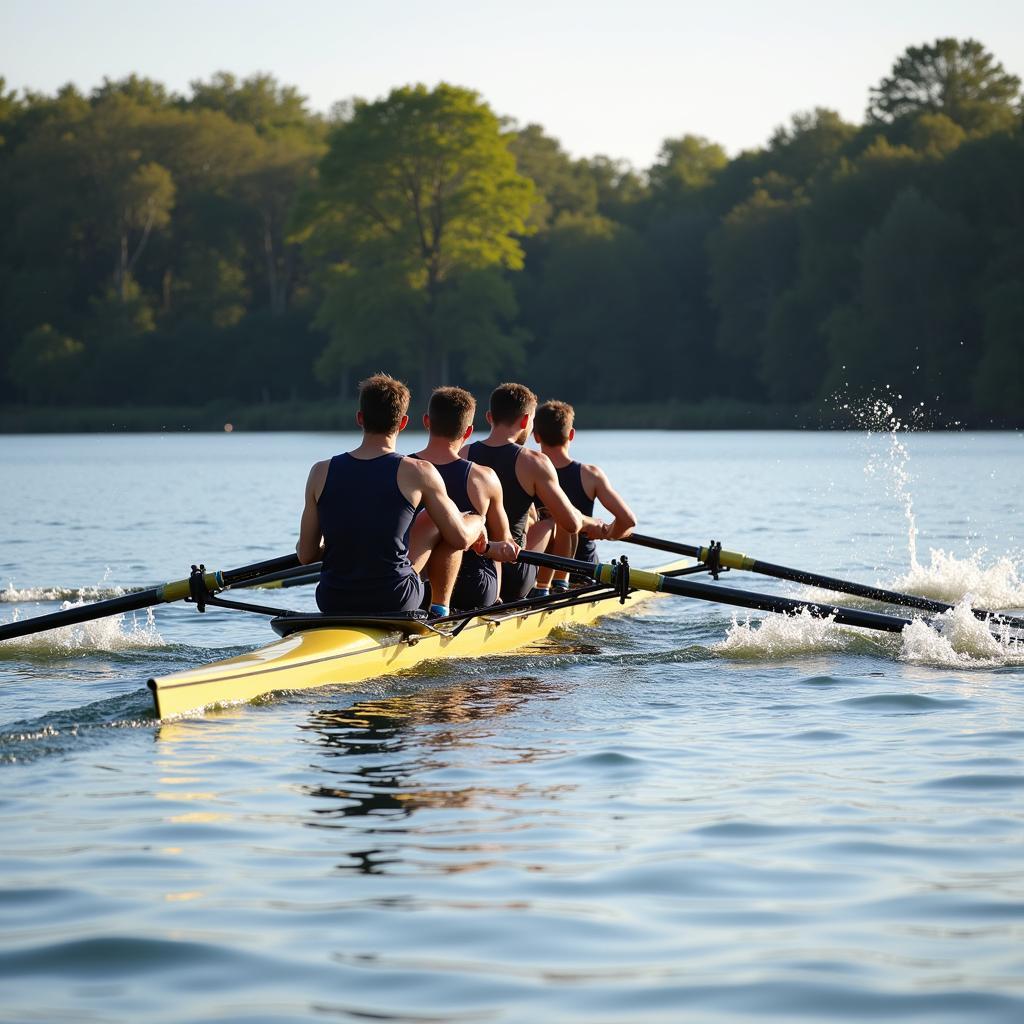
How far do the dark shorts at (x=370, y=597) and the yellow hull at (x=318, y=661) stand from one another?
134 mm

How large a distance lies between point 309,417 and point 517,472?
167 feet

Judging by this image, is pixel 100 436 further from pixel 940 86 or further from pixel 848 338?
pixel 940 86

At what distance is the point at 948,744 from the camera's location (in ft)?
22.6

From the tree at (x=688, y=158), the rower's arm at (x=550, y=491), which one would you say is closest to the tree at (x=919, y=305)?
the tree at (x=688, y=158)

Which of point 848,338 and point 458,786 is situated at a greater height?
point 848,338

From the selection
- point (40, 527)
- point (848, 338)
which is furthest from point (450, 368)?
point (40, 527)

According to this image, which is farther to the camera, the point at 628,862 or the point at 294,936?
the point at 628,862

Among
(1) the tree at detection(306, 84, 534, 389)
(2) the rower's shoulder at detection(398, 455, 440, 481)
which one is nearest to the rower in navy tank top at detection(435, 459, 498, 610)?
(2) the rower's shoulder at detection(398, 455, 440, 481)

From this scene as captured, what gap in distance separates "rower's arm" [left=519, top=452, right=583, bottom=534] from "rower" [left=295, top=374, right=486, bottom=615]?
134 centimetres

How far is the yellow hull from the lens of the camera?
275 inches

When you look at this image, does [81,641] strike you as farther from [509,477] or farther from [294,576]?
Result: [509,477]

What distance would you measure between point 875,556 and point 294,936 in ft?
42.3

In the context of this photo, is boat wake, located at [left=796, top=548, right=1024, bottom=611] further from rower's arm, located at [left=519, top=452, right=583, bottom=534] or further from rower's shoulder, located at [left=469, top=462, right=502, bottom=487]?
rower's shoulder, located at [left=469, top=462, right=502, bottom=487]

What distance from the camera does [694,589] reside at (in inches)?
356
